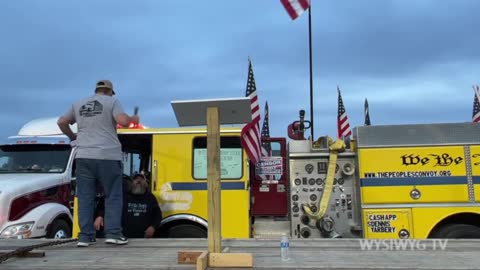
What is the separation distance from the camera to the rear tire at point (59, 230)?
742cm

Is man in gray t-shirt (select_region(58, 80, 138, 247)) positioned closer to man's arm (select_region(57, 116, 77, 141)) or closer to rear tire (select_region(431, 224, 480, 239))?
man's arm (select_region(57, 116, 77, 141))

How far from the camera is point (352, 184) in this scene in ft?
25.4

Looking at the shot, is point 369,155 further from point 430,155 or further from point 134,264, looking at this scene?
point 134,264

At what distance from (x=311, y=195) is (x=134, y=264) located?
4.26 metres

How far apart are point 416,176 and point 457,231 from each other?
951 mm

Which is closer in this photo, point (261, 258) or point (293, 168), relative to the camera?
point (261, 258)

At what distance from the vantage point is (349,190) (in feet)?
25.4

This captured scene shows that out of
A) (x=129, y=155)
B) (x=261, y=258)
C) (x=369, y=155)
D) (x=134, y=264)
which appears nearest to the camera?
(x=134, y=264)

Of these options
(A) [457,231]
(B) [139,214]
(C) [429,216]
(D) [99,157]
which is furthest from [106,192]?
(A) [457,231]

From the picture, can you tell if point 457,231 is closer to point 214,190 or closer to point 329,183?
point 329,183

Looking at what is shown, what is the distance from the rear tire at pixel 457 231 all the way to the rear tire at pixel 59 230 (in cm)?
547

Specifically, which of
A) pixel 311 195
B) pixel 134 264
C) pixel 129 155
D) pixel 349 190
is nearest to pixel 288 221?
pixel 311 195

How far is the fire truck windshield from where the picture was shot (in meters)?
8.32

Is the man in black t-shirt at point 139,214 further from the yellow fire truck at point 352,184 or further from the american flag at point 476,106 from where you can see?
the american flag at point 476,106
